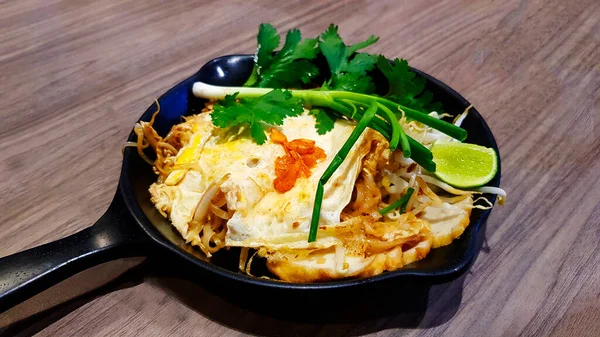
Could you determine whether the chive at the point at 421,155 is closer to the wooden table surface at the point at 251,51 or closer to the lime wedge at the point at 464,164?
the lime wedge at the point at 464,164

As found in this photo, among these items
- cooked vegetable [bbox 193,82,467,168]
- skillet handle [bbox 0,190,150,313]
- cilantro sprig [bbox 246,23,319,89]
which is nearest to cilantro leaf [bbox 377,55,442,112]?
cooked vegetable [bbox 193,82,467,168]

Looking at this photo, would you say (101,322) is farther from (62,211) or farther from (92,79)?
(92,79)

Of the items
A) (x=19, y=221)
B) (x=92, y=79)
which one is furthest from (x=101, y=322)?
(x=92, y=79)

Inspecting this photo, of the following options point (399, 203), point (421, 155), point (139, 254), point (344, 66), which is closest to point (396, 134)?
point (421, 155)

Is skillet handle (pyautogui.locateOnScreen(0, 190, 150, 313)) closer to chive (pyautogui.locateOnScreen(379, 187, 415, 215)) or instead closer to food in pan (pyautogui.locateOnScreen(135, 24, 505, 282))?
food in pan (pyautogui.locateOnScreen(135, 24, 505, 282))

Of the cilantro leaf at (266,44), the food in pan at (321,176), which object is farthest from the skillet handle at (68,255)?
the cilantro leaf at (266,44)

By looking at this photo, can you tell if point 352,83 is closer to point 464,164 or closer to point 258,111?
point 258,111
